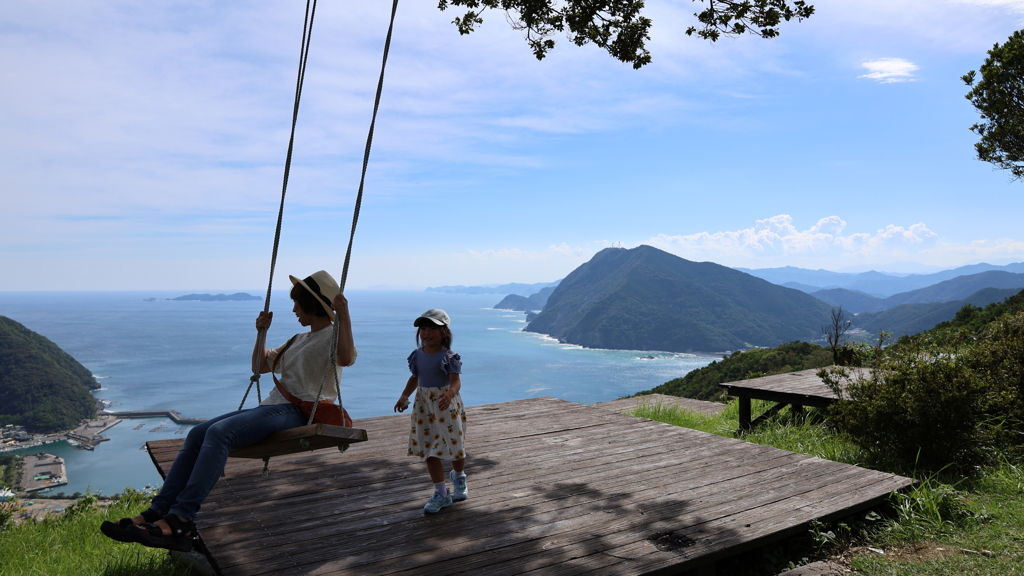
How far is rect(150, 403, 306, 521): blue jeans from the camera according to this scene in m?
2.83

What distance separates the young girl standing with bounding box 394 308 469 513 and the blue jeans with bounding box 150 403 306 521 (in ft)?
2.47

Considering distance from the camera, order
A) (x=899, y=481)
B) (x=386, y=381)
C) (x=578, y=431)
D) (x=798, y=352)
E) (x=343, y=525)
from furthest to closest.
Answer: (x=386, y=381) → (x=798, y=352) → (x=578, y=431) → (x=899, y=481) → (x=343, y=525)

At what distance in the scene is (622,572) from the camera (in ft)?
8.63

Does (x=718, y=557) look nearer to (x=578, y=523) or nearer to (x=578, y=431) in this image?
(x=578, y=523)

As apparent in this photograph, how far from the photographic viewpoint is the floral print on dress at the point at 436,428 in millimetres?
3430

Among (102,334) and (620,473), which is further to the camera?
(102,334)

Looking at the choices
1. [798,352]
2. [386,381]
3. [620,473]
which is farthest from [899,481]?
[386,381]

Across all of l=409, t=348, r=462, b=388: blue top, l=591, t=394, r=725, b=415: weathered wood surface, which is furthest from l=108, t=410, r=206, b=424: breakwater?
l=409, t=348, r=462, b=388: blue top

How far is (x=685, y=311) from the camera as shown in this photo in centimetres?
15388

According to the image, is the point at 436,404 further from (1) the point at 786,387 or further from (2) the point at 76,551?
(1) the point at 786,387

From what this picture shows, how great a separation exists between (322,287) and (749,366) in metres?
19.4

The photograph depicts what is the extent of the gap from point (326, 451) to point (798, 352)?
19.9 m

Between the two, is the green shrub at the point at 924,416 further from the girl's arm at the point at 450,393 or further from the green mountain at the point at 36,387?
the green mountain at the point at 36,387

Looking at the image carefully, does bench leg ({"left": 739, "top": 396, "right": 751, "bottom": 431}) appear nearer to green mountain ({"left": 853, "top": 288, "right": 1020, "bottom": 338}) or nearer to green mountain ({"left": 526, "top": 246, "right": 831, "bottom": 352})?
green mountain ({"left": 853, "top": 288, "right": 1020, "bottom": 338})
